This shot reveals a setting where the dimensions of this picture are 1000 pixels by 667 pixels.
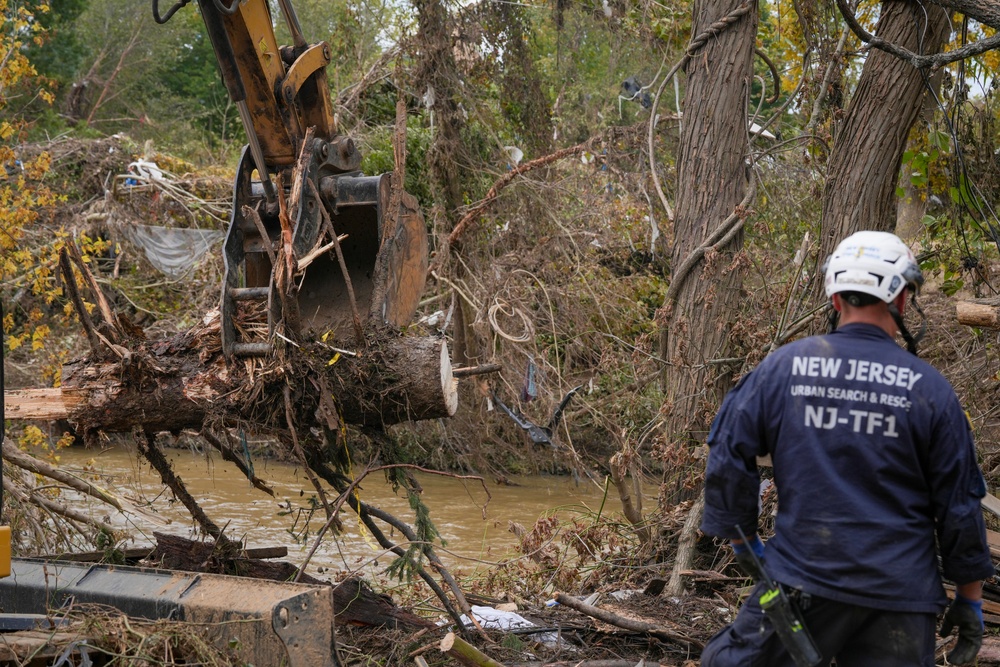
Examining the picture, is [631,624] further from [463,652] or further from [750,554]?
[750,554]

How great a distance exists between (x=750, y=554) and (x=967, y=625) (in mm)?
667

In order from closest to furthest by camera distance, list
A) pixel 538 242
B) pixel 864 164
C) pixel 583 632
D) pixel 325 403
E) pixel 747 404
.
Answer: pixel 747 404, pixel 325 403, pixel 583 632, pixel 864 164, pixel 538 242

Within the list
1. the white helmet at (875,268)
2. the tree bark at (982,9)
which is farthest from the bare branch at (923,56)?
the white helmet at (875,268)

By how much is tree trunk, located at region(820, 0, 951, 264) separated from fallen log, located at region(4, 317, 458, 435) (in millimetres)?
2671

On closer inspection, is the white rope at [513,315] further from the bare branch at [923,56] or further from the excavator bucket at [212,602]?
the excavator bucket at [212,602]

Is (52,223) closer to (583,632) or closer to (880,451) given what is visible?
(583,632)

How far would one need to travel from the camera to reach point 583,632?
16.5 ft

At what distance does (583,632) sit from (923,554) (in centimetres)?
251

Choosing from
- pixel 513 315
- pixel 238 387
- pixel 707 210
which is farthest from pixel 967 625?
pixel 513 315

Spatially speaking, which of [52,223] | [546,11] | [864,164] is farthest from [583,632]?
[52,223]

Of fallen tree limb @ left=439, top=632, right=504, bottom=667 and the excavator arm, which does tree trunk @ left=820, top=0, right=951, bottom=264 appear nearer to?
the excavator arm

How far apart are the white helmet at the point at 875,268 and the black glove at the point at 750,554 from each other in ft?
2.71

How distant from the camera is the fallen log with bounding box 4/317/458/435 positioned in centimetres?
463

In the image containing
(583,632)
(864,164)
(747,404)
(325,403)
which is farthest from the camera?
(864,164)
